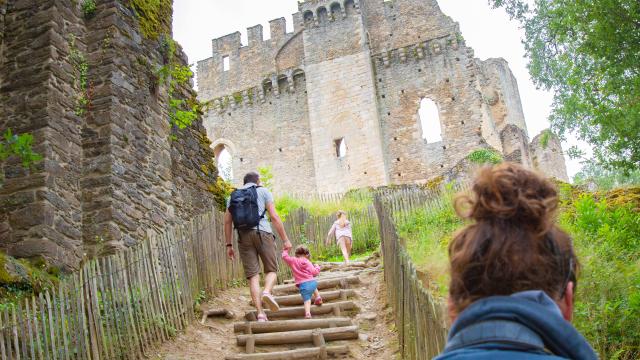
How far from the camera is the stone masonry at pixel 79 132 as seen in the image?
6.90 metres

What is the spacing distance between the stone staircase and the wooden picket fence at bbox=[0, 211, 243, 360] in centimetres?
81

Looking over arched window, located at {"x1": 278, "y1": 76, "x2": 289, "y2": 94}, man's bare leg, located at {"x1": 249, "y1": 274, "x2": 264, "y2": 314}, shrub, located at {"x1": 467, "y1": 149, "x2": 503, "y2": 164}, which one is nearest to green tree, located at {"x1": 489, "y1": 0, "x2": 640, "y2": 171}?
man's bare leg, located at {"x1": 249, "y1": 274, "x2": 264, "y2": 314}

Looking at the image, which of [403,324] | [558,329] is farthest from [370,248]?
[558,329]

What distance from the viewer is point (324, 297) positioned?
8.51 metres

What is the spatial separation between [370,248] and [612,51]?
7200mm

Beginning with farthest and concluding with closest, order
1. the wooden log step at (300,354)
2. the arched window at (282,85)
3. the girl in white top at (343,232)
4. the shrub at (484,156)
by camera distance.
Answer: the arched window at (282,85) < the shrub at (484,156) < the girl in white top at (343,232) < the wooden log step at (300,354)

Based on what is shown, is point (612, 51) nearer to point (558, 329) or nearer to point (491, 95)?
point (558, 329)

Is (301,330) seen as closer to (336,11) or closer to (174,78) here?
(174,78)

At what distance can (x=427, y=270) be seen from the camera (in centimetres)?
708

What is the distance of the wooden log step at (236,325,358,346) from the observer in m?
6.92

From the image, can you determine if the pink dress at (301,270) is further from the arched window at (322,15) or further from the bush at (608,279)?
the arched window at (322,15)

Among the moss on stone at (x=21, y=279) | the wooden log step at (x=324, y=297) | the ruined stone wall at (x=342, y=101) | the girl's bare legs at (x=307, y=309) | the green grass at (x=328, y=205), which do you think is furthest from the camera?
the ruined stone wall at (x=342, y=101)

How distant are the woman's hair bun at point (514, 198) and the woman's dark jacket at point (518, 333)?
0.20 metres

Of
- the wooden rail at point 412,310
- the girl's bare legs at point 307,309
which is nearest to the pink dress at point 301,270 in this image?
the girl's bare legs at point 307,309
